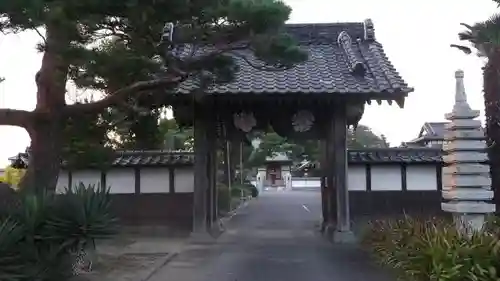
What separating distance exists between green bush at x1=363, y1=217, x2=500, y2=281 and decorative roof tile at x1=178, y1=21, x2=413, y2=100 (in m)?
4.66

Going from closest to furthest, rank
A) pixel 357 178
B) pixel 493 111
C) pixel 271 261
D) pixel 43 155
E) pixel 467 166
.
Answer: pixel 43 155, pixel 467 166, pixel 271 261, pixel 493 111, pixel 357 178

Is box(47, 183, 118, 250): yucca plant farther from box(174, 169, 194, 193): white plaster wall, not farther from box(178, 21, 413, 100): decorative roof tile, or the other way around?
box(174, 169, 194, 193): white plaster wall

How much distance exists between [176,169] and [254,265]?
6.28m

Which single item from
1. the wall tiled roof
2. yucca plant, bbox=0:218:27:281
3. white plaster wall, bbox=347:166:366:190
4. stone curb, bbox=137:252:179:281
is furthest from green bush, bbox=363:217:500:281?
the wall tiled roof

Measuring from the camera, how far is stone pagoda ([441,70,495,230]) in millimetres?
10164

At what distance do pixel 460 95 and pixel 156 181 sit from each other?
943 centimetres

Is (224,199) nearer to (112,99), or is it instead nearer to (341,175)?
(341,175)

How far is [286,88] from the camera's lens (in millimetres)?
13906

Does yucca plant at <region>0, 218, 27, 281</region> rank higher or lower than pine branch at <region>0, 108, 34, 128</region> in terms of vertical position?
lower

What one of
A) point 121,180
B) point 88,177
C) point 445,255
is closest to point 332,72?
point 121,180

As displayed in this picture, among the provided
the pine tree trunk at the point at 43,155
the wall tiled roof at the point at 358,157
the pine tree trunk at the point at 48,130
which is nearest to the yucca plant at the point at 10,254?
the pine tree trunk at the point at 48,130

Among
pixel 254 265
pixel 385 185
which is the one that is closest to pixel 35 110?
pixel 254 265

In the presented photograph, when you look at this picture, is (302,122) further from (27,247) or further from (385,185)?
(27,247)

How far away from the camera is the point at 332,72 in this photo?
1522 cm
